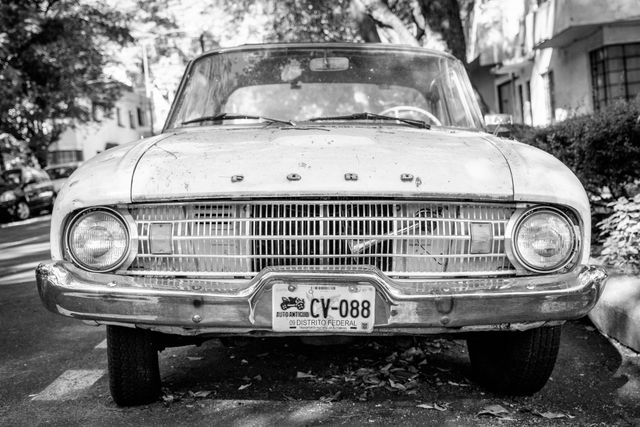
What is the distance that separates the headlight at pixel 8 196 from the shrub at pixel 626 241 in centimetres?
1699

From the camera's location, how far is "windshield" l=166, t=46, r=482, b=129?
4.29m

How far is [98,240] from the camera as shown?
2.95 metres

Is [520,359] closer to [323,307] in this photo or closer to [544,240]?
[544,240]

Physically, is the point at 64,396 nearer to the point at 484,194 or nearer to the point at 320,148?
the point at 320,148

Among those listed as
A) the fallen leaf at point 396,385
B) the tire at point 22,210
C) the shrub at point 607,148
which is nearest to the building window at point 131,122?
the tire at point 22,210

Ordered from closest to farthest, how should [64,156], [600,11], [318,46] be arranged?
[318,46], [600,11], [64,156]

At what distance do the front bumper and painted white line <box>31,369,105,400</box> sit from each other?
0.94 meters

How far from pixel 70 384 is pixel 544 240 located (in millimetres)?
2458

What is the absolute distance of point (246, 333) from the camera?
115 inches

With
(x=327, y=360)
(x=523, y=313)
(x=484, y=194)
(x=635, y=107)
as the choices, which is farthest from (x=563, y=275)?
(x=635, y=107)

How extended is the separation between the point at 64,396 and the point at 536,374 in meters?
2.22

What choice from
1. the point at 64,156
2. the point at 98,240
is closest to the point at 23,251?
the point at 98,240

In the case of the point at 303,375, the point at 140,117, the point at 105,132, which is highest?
the point at 140,117

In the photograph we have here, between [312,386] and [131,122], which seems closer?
[312,386]
